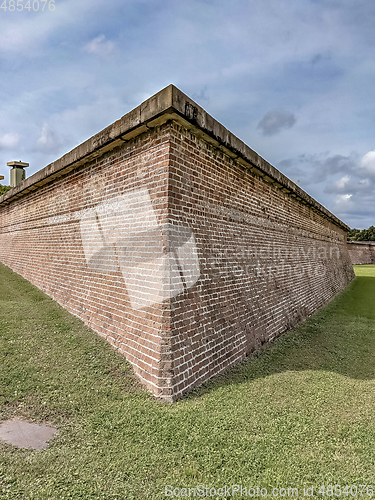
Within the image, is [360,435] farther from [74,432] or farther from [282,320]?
[282,320]

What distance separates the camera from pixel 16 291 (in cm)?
596

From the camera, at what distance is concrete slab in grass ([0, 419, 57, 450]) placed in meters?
2.27

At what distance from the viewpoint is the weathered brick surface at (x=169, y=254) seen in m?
3.35

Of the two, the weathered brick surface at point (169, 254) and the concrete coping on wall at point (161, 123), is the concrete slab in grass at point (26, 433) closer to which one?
the weathered brick surface at point (169, 254)

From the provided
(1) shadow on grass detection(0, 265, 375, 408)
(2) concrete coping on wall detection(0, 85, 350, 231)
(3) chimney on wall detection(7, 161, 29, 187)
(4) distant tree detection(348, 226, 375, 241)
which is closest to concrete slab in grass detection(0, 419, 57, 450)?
(1) shadow on grass detection(0, 265, 375, 408)

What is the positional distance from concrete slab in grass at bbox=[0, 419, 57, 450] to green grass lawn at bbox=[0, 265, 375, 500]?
0.07 metres

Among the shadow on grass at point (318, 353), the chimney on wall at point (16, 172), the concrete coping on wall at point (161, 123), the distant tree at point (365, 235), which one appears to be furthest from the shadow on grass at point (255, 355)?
the distant tree at point (365, 235)

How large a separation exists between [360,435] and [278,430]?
0.77 m

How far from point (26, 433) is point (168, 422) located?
1.23 meters

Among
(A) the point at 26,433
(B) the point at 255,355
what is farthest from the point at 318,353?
(A) the point at 26,433

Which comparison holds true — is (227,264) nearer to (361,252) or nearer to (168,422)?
(168,422)

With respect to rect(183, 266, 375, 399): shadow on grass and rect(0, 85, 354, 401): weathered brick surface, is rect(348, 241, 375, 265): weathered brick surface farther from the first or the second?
rect(0, 85, 354, 401): weathered brick surface

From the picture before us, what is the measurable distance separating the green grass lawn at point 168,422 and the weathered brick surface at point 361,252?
2796 cm

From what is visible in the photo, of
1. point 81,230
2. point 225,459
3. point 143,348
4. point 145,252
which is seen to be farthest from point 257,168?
point 225,459
